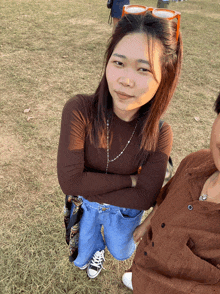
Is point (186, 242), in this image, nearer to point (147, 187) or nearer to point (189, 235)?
point (189, 235)

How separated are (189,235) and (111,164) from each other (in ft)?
2.00

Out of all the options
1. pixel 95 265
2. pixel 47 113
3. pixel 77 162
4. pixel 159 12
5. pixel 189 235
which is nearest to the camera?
pixel 189 235

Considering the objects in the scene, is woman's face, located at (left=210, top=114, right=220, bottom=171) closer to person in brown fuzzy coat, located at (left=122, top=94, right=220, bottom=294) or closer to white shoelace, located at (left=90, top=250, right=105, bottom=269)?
person in brown fuzzy coat, located at (left=122, top=94, right=220, bottom=294)

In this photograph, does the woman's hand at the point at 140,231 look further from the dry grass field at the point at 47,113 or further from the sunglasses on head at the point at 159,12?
the sunglasses on head at the point at 159,12

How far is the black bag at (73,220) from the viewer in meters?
1.66

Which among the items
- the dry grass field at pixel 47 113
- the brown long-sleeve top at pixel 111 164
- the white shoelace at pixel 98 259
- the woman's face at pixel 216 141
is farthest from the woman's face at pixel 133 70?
the dry grass field at pixel 47 113

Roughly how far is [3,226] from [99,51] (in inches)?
178

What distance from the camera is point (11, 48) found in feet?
17.3

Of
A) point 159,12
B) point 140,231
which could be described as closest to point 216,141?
point 159,12

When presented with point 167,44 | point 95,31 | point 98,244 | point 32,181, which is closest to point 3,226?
point 32,181

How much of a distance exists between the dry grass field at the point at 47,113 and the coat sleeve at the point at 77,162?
3.84 feet

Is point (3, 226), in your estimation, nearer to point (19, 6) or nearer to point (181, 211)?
point (181, 211)

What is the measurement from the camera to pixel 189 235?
1.11 m

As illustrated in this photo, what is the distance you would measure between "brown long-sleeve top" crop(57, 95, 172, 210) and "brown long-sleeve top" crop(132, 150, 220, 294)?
0.57ft
